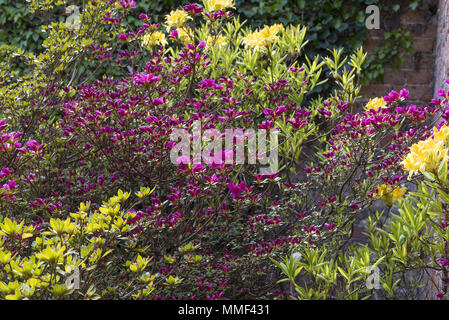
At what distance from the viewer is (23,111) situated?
2328mm

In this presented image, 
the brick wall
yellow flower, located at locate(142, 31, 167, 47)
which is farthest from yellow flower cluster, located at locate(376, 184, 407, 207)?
the brick wall

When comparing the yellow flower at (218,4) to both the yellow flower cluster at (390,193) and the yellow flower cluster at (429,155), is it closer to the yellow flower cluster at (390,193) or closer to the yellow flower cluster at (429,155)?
the yellow flower cluster at (390,193)

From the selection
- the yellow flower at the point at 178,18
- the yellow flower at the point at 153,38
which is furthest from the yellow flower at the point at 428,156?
the yellow flower at the point at 153,38

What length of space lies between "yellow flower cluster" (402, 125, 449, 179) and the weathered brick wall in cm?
153

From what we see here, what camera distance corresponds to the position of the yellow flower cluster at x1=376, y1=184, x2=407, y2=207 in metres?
1.93

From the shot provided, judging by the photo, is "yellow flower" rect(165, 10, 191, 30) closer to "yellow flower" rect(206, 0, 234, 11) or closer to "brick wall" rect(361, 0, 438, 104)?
"yellow flower" rect(206, 0, 234, 11)

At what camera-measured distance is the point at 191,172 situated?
1.72m

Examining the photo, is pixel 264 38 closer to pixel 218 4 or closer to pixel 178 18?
pixel 218 4

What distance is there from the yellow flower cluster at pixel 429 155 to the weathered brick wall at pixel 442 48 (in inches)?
60.2

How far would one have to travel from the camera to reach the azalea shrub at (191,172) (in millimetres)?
1665

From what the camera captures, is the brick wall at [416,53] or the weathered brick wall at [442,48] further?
the brick wall at [416,53]

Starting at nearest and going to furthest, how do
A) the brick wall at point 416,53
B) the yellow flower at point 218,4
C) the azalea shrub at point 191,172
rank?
1. the azalea shrub at point 191,172
2. the yellow flower at point 218,4
3. the brick wall at point 416,53

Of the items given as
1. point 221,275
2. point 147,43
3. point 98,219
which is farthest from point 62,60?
point 221,275
